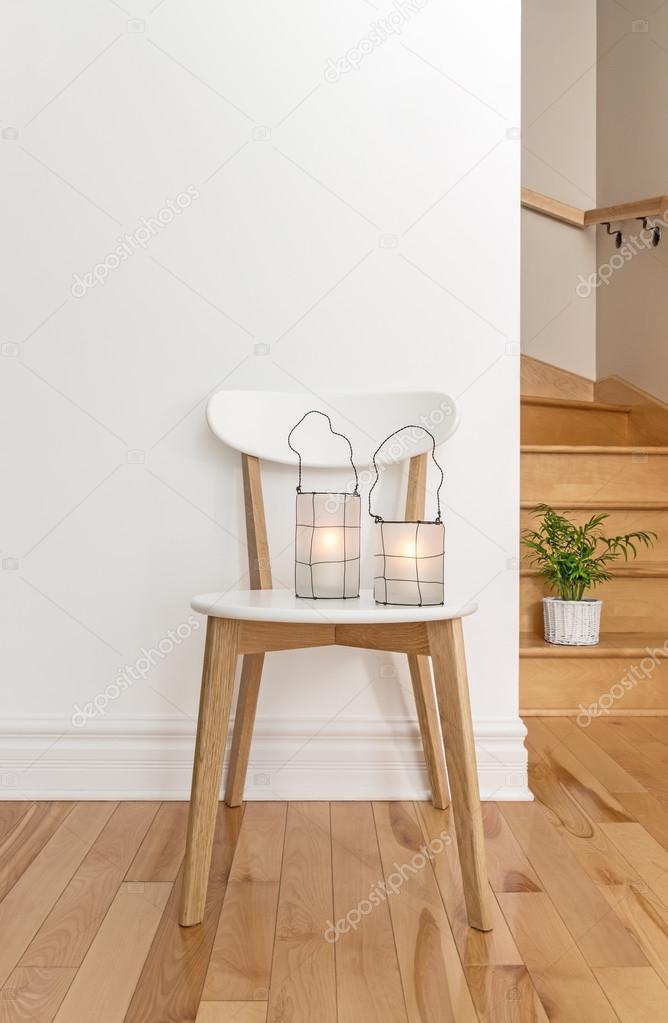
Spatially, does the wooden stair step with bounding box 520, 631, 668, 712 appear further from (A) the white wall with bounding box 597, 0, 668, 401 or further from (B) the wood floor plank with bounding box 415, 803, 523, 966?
(A) the white wall with bounding box 597, 0, 668, 401

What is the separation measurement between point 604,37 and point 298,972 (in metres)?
3.51

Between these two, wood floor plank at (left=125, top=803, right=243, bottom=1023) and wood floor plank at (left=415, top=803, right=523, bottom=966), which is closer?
wood floor plank at (left=125, top=803, right=243, bottom=1023)

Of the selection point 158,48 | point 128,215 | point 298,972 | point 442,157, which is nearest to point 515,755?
point 298,972

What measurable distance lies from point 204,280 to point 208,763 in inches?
34.4

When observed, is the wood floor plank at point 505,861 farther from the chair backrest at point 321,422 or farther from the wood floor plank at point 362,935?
the chair backrest at point 321,422

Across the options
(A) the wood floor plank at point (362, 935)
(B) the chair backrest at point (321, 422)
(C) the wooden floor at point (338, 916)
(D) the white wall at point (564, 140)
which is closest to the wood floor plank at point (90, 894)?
(C) the wooden floor at point (338, 916)

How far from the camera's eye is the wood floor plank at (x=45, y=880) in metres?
1.04

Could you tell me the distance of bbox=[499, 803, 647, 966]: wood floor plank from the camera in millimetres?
1025

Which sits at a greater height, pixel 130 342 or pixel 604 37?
pixel 604 37

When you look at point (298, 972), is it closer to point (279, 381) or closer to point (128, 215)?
point (279, 381)

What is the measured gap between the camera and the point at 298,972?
979 millimetres

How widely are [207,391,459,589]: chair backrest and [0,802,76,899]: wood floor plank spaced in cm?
50

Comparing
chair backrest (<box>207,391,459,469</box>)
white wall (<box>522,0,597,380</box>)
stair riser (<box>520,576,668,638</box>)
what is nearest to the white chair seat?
chair backrest (<box>207,391,459,469</box>)

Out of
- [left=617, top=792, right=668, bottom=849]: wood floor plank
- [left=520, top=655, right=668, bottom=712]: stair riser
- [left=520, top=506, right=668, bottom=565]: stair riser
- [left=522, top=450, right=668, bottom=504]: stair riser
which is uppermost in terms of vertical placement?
[left=522, top=450, right=668, bottom=504]: stair riser
